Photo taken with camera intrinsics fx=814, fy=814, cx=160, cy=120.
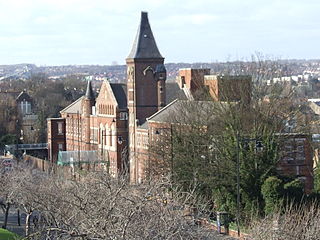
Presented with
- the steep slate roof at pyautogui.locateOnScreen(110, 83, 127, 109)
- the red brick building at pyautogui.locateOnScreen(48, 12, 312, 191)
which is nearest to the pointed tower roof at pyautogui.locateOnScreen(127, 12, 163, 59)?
the red brick building at pyautogui.locateOnScreen(48, 12, 312, 191)

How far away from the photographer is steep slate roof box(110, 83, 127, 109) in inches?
2938

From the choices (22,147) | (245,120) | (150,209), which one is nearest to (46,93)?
(22,147)

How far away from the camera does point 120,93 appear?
75688 mm

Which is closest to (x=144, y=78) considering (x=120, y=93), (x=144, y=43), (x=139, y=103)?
(x=139, y=103)

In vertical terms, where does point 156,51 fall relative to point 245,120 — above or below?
above

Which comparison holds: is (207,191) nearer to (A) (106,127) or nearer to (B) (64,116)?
(A) (106,127)

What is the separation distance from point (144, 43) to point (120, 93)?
7.45m

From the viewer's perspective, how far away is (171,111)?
59.0 m

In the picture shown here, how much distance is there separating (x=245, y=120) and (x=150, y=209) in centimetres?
2551

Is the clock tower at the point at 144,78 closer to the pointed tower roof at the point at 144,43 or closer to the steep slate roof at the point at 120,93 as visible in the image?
the pointed tower roof at the point at 144,43

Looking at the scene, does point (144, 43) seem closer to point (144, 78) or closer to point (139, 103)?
point (144, 78)

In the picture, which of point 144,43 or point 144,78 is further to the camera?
point 144,78

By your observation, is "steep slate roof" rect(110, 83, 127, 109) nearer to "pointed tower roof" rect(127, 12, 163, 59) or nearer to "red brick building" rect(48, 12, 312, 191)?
"red brick building" rect(48, 12, 312, 191)

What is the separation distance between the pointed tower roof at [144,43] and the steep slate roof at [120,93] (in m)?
5.67
